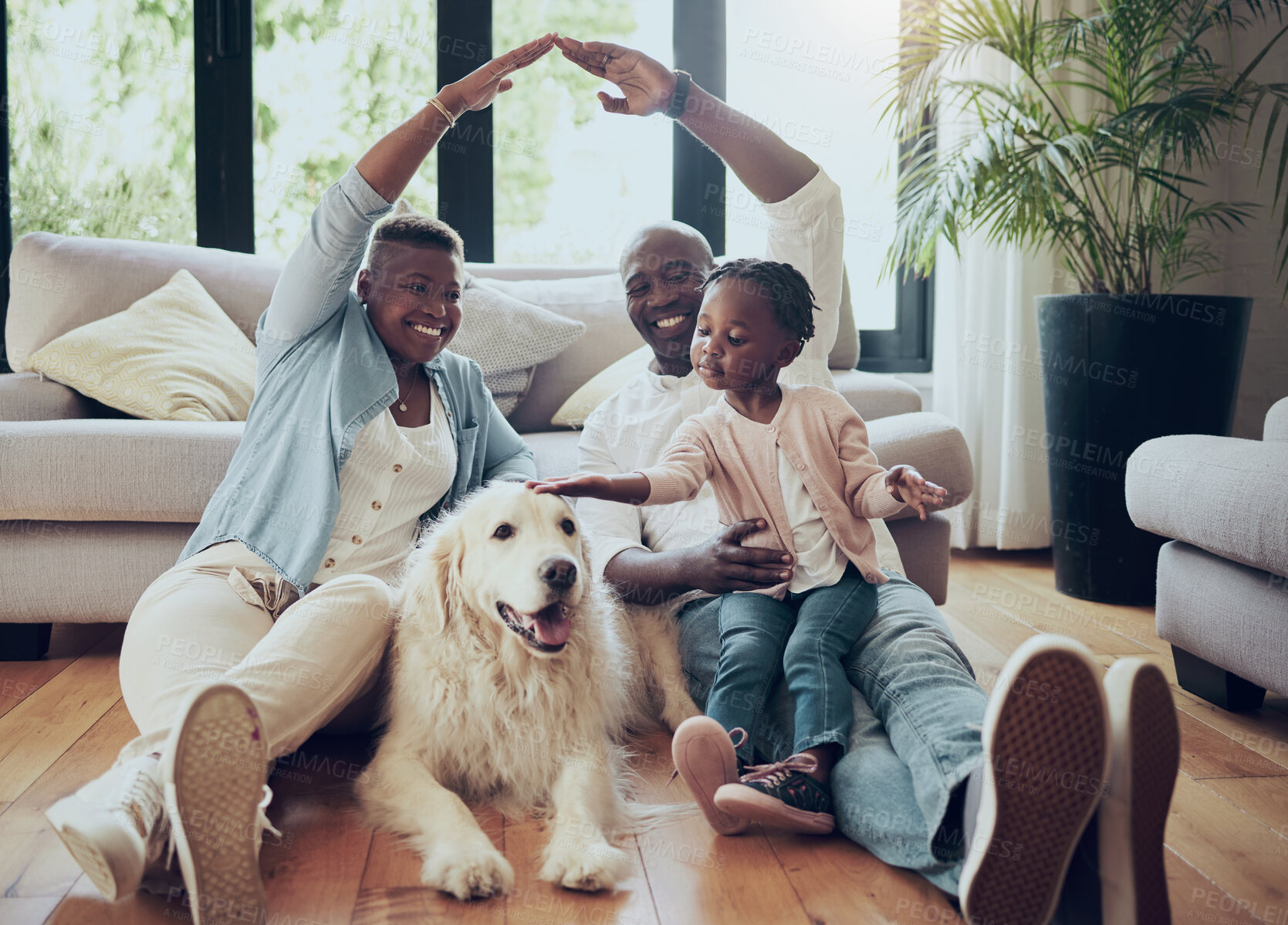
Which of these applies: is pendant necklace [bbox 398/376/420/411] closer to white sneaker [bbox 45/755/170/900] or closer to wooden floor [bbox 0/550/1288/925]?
wooden floor [bbox 0/550/1288/925]

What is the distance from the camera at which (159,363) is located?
2.46 metres

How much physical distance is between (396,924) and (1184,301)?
275 cm

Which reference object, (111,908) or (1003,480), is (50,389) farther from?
(1003,480)

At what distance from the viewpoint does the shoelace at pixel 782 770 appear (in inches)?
50.0

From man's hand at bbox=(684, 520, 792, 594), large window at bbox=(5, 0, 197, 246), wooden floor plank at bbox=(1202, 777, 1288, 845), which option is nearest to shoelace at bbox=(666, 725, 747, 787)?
man's hand at bbox=(684, 520, 792, 594)

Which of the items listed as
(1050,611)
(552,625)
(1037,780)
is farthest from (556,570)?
(1050,611)

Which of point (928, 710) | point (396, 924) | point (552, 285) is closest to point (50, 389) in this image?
point (552, 285)

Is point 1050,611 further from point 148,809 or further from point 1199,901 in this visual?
point 148,809

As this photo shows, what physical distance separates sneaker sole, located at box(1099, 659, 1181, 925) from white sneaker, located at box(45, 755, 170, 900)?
105 cm

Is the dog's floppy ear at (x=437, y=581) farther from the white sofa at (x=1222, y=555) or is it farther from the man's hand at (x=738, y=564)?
the white sofa at (x=1222, y=555)

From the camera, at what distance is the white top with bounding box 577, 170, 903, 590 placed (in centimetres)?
181

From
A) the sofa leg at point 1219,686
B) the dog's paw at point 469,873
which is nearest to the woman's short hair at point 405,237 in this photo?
the dog's paw at point 469,873

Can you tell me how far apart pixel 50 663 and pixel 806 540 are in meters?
1.92

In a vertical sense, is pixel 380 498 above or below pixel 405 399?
below
